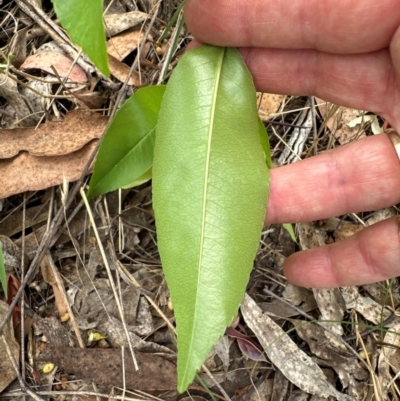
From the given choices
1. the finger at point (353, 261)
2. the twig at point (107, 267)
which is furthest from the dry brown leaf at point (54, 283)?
the finger at point (353, 261)

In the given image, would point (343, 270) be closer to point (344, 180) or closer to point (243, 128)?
point (344, 180)

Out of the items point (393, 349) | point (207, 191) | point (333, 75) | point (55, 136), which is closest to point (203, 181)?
point (207, 191)

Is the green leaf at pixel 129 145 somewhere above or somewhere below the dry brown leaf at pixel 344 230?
above

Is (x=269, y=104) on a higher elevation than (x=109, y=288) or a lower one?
higher

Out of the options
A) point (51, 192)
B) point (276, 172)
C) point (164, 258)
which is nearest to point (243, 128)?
point (276, 172)

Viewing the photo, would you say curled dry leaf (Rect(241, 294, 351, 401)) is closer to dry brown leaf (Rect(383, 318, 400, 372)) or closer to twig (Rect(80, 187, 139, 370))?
dry brown leaf (Rect(383, 318, 400, 372))

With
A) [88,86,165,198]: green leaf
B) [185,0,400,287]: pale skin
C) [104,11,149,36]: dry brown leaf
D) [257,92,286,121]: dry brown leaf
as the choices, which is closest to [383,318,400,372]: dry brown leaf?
[185,0,400,287]: pale skin

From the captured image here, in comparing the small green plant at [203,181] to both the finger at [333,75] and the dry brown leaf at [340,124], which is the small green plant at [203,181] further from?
the dry brown leaf at [340,124]

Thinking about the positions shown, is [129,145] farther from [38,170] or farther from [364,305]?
[364,305]

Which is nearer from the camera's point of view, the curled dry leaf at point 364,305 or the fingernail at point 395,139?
the fingernail at point 395,139
